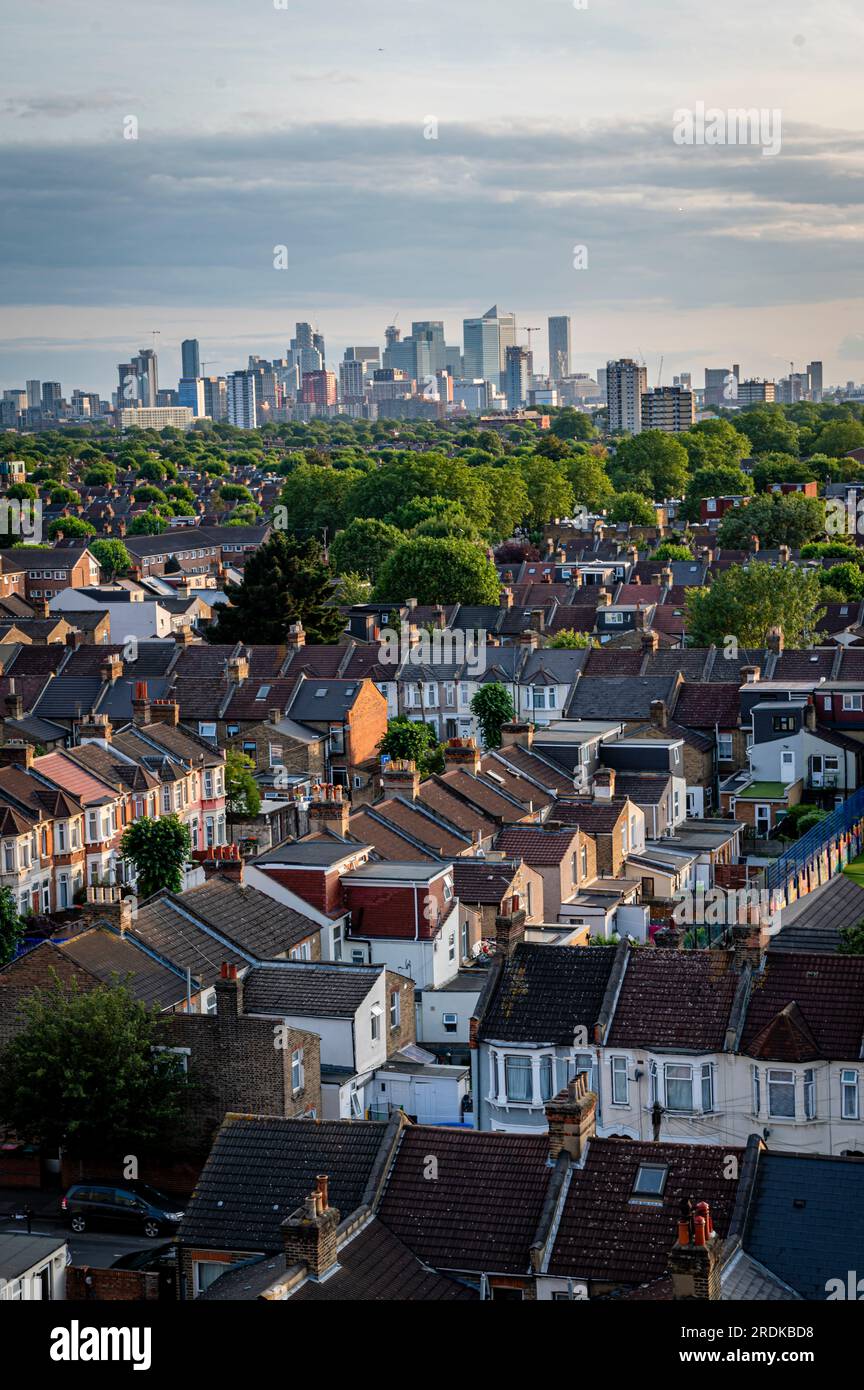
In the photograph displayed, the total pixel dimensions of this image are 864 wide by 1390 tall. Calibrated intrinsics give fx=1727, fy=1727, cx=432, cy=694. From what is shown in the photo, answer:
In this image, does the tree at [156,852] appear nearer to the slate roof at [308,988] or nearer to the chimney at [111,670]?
the slate roof at [308,988]

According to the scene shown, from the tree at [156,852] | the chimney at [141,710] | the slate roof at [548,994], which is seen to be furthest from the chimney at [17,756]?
the slate roof at [548,994]

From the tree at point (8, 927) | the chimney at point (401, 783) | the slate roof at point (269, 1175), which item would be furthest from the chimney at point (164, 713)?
the slate roof at point (269, 1175)

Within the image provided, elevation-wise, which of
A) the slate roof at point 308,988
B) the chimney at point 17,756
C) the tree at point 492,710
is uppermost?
the chimney at point 17,756

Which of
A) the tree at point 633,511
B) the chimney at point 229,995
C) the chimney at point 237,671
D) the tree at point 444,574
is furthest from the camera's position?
the tree at point 633,511

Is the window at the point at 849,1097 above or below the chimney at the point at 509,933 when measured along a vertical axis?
below

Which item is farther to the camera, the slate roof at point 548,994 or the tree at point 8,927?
the tree at point 8,927

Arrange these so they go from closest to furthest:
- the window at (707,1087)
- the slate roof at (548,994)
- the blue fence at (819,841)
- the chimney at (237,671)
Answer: the window at (707,1087)
the slate roof at (548,994)
the blue fence at (819,841)
the chimney at (237,671)

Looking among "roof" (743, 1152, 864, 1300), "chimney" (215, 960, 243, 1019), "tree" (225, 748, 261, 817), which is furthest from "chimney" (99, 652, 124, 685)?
"roof" (743, 1152, 864, 1300)
